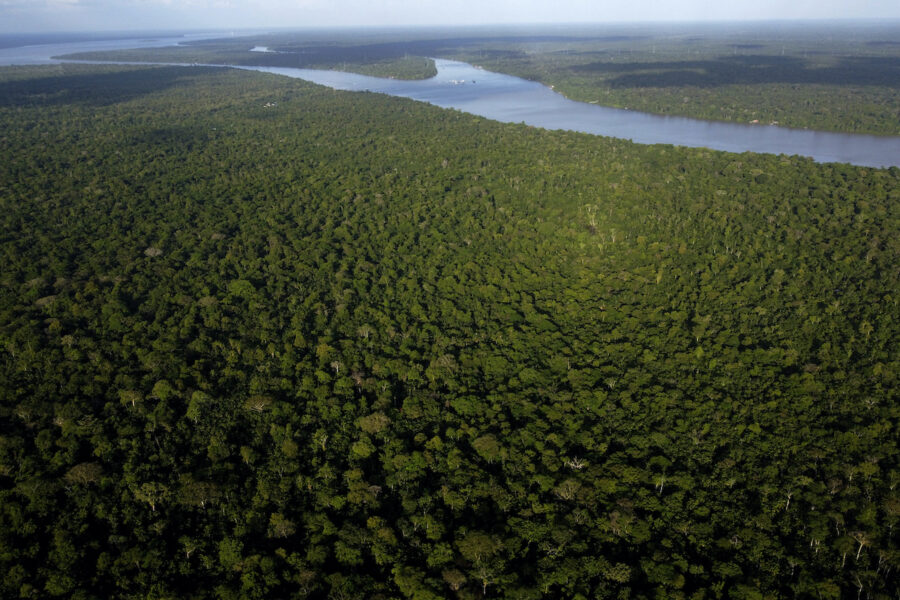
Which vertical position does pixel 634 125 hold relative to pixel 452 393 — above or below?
above

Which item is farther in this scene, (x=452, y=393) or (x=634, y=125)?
(x=634, y=125)

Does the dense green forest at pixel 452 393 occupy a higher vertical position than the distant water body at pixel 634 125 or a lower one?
lower

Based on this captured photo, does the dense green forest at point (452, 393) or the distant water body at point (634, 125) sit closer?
the dense green forest at point (452, 393)

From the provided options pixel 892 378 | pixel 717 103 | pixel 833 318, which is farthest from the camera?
pixel 717 103

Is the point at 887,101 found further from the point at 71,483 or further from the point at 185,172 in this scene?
the point at 71,483

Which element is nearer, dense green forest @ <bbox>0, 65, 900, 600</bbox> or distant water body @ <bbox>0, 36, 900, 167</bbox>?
dense green forest @ <bbox>0, 65, 900, 600</bbox>

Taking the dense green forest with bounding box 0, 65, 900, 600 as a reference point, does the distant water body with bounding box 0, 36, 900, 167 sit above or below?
above

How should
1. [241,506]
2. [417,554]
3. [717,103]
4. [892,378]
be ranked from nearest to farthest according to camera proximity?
1. [417,554]
2. [241,506]
3. [892,378]
4. [717,103]

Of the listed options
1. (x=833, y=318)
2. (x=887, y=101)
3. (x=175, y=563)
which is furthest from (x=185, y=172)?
(x=887, y=101)
